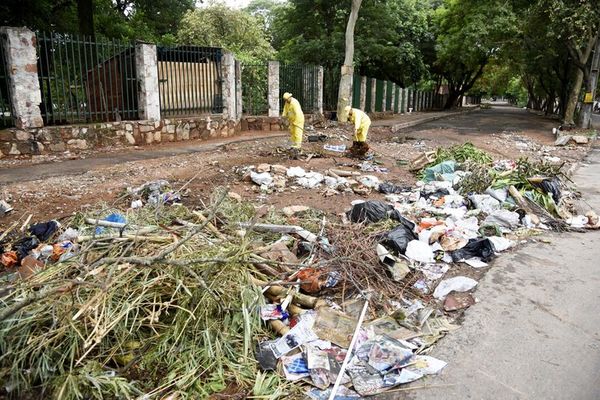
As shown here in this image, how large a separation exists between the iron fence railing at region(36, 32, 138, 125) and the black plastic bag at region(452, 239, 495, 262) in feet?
26.2

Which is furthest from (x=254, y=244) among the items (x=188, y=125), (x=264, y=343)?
(x=188, y=125)

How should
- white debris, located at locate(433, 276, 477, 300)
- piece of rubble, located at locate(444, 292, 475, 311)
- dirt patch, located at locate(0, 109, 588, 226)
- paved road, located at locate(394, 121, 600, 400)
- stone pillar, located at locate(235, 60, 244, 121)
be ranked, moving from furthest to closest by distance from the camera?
stone pillar, located at locate(235, 60, 244, 121) → dirt patch, located at locate(0, 109, 588, 226) → white debris, located at locate(433, 276, 477, 300) → piece of rubble, located at locate(444, 292, 475, 311) → paved road, located at locate(394, 121, 600, 400)

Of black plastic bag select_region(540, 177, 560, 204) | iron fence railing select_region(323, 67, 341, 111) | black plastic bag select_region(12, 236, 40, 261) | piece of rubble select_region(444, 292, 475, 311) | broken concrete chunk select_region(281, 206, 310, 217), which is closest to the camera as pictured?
piece of rubble select_region(444, 292, 475, 311)

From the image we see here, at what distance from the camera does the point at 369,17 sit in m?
19.1

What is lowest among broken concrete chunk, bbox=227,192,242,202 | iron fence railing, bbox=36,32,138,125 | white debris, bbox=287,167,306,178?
broken concrete chunk, bbox=227,192,242,202

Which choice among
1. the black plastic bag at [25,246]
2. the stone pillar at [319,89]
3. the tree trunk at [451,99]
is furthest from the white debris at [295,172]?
the tree trunk at [451,99]

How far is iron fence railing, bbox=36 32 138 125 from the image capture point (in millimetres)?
8680

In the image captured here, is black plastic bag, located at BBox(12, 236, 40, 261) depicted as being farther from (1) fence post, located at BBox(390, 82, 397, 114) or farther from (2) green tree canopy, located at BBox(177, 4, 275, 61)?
(1) fence post, located at BBox(390, 82, 397, 114)

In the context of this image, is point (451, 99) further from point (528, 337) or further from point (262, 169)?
point (528, 337)

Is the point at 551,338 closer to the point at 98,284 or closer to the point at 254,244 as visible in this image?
the point at 254,244

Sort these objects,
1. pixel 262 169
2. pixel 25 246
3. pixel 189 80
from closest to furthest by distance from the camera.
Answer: pixel 25 246
pixel 262 169
pixel 189 80

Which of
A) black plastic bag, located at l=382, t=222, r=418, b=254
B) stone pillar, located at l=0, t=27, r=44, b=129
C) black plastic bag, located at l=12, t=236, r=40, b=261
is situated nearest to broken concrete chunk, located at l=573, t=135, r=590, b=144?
black plastic bag, located at l=382, t=222, r=418, b=254

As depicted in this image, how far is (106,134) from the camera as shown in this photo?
31.5 ft

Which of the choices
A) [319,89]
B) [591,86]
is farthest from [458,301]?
[591,86]
